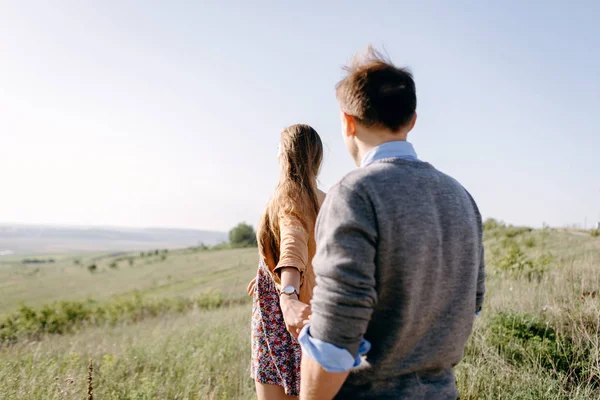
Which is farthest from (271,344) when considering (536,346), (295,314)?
(536,346)

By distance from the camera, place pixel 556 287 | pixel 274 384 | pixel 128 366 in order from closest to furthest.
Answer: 1. pixel 274 384
2. pixel 128 366
3. pixel 556 287

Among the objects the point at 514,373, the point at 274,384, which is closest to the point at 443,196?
the point at 274,384

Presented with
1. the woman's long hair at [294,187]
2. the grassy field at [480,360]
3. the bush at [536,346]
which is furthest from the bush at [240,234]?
the woman's long hair at [294,187]

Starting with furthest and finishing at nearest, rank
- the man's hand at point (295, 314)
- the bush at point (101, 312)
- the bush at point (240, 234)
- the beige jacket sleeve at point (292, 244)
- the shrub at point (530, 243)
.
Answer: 1. the bush at point (240, 234)
2. the bush at point (101, 312)
3. the shrub at point (530, 243)
4. the beige jacket sleeve at point (292, 244)
5. the man's hand at point (295, 314)

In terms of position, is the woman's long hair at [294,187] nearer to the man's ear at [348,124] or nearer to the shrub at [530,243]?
the man's ear at [348,124]

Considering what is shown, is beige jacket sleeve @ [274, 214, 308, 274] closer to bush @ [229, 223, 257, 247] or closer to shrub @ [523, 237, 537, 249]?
shrub @ [523, 237, 537, 249]

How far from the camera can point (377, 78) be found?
4.37 ft

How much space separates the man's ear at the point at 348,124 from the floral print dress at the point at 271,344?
1.14m

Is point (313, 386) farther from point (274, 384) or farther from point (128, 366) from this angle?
point (128, 366)

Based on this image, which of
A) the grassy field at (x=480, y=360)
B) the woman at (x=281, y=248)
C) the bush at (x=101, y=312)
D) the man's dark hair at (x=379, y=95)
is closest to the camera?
the man's dark hair at (x=379, y=95)

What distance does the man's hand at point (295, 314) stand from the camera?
1.88 meters

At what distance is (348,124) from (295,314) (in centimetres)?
89

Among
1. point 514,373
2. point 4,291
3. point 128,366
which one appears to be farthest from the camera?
point 4,291

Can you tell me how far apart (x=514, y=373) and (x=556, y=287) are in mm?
3029
